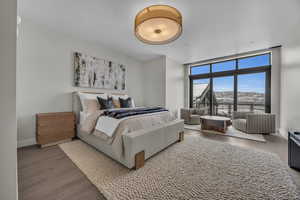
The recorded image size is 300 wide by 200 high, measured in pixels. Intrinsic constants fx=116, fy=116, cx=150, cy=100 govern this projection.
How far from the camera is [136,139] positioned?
1.63 meters

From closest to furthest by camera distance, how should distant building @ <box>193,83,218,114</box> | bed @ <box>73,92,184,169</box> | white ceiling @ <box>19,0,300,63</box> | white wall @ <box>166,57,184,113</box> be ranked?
1. bed @ <box>73,92,184,169</box>
2. white ceiling @ <box>19,0,300,63</box>
3. white wall @ <box>166,57,184,113</box>
4. distant building @ <box>193,83,218,114</box>

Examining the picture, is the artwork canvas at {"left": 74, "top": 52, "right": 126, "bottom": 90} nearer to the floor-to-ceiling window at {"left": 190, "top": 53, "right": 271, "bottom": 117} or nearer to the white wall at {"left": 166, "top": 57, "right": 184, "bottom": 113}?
the white wall at {"left": 166, "top": 57, "right": 184, "bottom": 113}

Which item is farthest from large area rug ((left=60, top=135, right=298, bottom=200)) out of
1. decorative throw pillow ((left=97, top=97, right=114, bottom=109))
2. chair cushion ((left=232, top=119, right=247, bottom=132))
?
chair cushion ((left=232, top=119, right=247, bottom=132))

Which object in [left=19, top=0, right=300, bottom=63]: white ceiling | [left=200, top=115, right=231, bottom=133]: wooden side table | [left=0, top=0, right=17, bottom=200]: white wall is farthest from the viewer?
[left=200, top=115, right=231, bottom=133]: wooden side table

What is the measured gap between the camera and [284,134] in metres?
3.15

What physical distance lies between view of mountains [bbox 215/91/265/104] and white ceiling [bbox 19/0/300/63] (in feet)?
5.31

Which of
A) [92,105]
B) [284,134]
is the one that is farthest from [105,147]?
[284,134]

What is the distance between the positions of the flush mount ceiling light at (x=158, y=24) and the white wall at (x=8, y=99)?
4.58 ft

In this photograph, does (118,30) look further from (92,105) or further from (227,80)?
(227,80)

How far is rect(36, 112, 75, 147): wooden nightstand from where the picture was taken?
7.71 ft

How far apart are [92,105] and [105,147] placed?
1.25m

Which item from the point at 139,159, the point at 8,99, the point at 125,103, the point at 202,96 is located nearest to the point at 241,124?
the point at 202,96

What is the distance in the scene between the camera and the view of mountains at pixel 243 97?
4.11 m

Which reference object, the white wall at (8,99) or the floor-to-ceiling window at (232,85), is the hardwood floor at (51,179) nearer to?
the white wall at (8,99)
